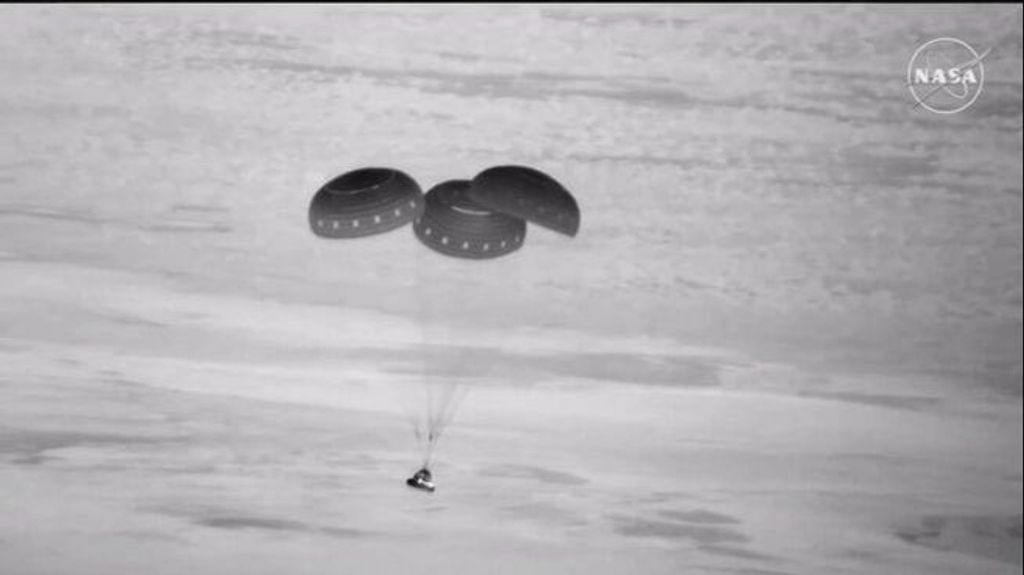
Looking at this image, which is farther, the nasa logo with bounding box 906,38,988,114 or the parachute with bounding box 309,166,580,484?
the nasa logo with bounding box 906,38,988,114

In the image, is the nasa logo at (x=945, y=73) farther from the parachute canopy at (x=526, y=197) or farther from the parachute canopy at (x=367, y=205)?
the parachute canopy at (x=367, y=205)

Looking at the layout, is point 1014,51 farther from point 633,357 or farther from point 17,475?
point 17,475

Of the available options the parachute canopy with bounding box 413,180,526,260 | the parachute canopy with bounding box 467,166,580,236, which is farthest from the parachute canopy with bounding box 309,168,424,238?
the parachute canopy with bounding box 467,166,580,236

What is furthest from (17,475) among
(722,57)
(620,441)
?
(722,57)

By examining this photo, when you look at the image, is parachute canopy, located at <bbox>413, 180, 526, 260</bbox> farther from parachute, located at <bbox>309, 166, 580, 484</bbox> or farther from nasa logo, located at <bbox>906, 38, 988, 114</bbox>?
nasa logo, located at <bbox>906, 38, 988, 114</bbox>

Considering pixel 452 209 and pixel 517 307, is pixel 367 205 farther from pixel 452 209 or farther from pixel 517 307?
pixel 517 307

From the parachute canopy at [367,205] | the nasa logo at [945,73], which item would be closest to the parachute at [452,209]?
the parachute canopy at [367,205]

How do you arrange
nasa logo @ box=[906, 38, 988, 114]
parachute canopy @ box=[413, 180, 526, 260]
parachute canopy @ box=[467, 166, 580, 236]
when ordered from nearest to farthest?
parachute canopy @ box=[467, 166, 580, 236]
parachute canopy @ box=[413, 180, 526, 260]
nasa logo @ box=[906, 38, 988, 114]
